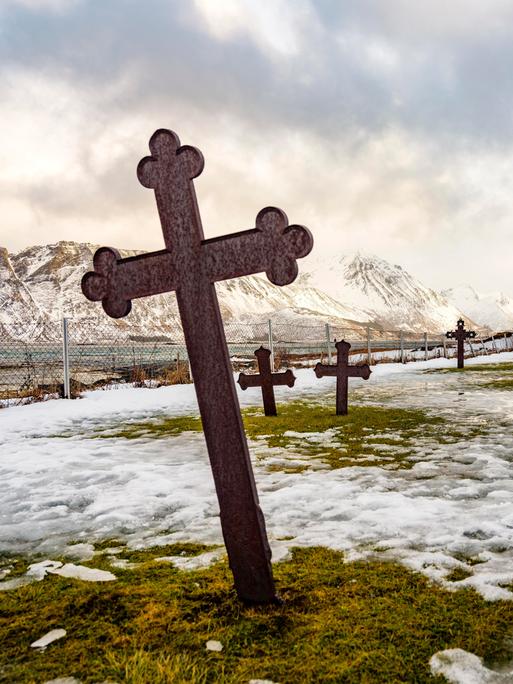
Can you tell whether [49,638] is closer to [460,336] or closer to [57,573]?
[57,573]

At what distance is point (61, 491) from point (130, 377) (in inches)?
366

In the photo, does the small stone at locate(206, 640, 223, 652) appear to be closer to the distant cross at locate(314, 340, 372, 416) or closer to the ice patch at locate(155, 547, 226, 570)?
the ice patch at locate(155, 547, 226, 570)

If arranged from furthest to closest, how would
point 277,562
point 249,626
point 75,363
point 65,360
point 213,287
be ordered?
point 75,363 → point 65,360 → point 277,562 → point 213,287 → point 249,626

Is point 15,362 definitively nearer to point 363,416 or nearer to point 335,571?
point 363,416

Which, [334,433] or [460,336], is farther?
[460,336]

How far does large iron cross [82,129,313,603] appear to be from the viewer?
1889 mm

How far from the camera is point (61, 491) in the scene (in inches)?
141

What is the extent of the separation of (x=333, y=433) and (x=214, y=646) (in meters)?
4.11

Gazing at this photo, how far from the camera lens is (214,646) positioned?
162 cm

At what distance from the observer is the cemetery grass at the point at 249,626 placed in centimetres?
149

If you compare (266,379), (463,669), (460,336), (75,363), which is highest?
(75,363)

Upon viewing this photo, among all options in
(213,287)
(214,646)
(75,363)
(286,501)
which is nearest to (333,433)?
(286,501)

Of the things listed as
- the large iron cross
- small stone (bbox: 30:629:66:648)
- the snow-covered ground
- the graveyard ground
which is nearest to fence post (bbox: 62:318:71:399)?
the snow-covered ground

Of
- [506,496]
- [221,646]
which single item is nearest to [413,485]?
[506,496]
